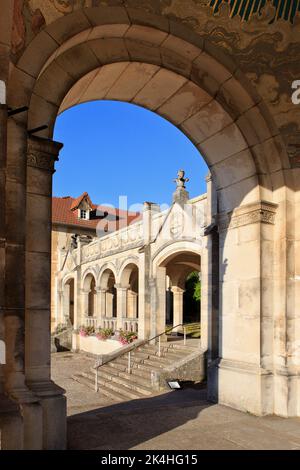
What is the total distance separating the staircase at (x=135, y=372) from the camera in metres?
13.1

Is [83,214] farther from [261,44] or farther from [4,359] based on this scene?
[4,359]

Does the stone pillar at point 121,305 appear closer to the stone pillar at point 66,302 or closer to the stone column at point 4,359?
the stone pillar at point 66,302

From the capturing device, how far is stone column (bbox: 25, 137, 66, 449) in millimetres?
4703

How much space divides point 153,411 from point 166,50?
18.4 ft

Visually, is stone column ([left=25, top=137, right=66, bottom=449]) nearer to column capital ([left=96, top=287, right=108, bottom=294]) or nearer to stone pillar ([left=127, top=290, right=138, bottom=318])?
stone pillar ([left=127, top=290, right=138, bottom=318])

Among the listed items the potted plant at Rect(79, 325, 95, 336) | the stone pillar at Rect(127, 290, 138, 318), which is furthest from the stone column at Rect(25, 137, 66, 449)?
the potted plant at Rect(79, 325, 95, 336)

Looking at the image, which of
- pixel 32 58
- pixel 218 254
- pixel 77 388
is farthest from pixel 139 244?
pixel 32 58

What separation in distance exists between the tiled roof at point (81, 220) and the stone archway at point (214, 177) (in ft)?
103

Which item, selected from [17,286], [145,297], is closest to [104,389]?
[145,297]

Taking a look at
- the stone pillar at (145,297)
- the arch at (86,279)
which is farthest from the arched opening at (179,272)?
the arch at (86,279)

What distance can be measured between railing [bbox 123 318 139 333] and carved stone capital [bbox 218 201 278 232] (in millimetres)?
13971
